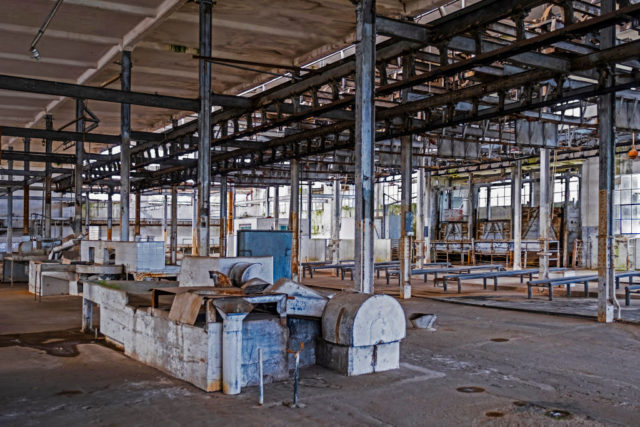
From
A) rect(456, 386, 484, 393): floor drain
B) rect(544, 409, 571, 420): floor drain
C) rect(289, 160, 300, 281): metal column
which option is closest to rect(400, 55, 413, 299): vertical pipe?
rect(289, 160, 300, 281): metal column

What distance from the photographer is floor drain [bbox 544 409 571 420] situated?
548cm

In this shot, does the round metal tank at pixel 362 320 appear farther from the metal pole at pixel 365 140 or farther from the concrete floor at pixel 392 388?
the metal pole at pixel 365 140

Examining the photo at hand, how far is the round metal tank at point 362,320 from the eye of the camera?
6.94 m

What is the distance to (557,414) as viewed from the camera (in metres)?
5.57

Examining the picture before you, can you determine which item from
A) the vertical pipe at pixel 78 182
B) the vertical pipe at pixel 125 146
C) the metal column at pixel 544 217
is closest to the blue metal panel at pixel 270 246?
the vertical pipe at pixel 125 146

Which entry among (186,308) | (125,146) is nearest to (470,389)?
(186,308)

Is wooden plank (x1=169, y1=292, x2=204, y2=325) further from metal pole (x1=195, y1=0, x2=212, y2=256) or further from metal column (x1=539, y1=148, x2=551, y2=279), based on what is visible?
metal column (x1=539, y1=148, x2=551, y2=279)

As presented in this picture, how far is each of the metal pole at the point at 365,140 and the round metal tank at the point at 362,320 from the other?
5.64ft

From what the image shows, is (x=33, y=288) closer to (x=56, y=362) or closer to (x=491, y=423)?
Result: (x=56, y=362)

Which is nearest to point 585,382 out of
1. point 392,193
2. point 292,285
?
point 292,285

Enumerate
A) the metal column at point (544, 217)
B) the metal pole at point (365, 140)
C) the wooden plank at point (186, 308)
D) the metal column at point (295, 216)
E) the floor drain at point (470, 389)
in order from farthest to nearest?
the metal column at point (295, 216) → the metal column at point (544, 217) → the metal pole at point (365, 140) → the wooden plank at point (186, 308) → the floor drain at point (470, 389)

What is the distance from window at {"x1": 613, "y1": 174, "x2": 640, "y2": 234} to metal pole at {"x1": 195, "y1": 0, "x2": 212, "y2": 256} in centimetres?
2094

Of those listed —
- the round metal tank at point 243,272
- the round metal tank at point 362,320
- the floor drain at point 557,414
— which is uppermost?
the round metal tank at point 243,272

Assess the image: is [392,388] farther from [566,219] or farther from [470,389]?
[566,219]
